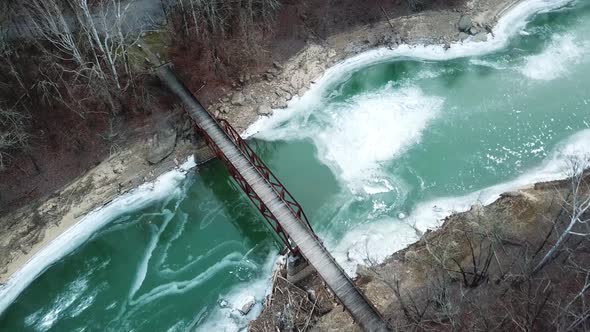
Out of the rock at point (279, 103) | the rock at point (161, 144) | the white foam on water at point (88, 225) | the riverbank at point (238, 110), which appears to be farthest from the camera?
the rock at point (279, 103)

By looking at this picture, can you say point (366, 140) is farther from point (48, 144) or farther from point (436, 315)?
point (48, 144)

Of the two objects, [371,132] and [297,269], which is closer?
[297,269]

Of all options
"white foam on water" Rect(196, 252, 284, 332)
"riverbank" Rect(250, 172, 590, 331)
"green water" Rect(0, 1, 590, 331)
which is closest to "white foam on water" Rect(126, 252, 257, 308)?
"green water" Rect(0, 1, 590, 331)

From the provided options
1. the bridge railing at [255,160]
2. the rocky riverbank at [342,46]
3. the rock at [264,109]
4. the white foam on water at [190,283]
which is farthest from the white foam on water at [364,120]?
the white foam on water at [190,283]

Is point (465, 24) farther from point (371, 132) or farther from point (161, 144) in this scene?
point (161, 144)

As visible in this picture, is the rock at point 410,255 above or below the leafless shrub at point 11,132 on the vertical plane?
below

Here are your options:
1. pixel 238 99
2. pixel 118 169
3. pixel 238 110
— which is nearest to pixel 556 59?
pixel 238 99

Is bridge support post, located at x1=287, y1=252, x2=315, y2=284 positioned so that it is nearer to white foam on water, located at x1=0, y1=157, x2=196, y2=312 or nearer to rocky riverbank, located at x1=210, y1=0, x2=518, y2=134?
white foam on water, located at x1=0, y1=157, x2=196, y2=312

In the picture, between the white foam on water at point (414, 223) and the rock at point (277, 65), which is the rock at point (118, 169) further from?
the white foam on water at point (414, 223)
